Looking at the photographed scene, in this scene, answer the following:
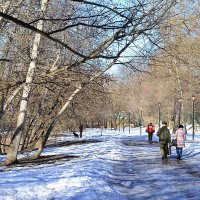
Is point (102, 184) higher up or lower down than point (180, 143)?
lower down

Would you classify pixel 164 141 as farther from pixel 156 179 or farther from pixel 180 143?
pixel 156 179

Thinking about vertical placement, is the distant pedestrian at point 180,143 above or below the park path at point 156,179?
above

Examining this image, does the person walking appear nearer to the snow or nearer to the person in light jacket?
the person in light jacket

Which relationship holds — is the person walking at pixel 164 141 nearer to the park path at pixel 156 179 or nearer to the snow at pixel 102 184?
the park path at pixel 156 179

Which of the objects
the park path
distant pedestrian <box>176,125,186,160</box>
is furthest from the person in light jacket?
the park path

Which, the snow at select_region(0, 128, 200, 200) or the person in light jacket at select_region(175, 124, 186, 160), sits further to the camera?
the person in light jacket at select_region(175, 124, 186, 160)

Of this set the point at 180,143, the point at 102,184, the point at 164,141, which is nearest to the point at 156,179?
the point at 102,184

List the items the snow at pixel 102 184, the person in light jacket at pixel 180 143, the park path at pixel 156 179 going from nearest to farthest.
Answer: the snow at pixel 102 184, the park path at pixel 156 179, the person in light jacket at pixel 180 143

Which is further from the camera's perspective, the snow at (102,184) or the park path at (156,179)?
the park path at (156,179)

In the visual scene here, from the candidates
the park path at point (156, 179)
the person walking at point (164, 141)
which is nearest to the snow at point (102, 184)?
the park path at point (156, 179)

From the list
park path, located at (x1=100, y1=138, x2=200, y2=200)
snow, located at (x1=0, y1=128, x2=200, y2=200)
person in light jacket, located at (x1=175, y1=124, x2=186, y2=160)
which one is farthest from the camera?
person in light jacket, located at (x1=175, y1=124, x2=186, y2=160)

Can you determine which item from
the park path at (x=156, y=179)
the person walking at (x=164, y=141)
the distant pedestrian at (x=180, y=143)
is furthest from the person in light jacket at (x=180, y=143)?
the park path at (x=156, y=179)

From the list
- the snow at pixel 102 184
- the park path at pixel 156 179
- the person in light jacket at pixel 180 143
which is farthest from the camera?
the person in light jacket at pixel 180 143

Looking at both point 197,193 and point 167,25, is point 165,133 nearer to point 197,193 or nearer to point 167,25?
point 167,25
